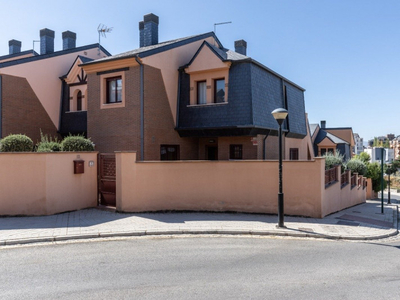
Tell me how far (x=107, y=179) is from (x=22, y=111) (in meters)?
9.30

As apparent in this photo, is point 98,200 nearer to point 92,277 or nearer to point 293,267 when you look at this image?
point 92,277

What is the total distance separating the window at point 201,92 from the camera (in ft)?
52.7

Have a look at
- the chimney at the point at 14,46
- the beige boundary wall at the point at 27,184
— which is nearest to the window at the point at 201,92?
the beige boundary wall at the point at 27,184

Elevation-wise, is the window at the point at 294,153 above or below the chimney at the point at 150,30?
below

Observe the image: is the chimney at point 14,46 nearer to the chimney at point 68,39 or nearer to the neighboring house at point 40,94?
the chimney at point 68,39

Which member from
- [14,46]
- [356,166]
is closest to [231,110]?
[356,166]

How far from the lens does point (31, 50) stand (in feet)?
77.7

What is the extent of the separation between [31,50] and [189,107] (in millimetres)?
15337

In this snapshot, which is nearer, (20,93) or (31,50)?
(20,93)

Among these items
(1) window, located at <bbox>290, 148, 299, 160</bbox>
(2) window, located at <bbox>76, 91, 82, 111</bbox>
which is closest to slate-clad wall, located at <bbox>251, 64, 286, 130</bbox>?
(1) window, located at <bbox>290, 148, 299, 160</bbox>

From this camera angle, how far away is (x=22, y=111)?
17.4 m

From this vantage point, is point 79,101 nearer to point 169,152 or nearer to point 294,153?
point 169,152

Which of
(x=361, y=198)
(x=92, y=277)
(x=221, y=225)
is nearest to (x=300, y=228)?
(x=221, y=225)

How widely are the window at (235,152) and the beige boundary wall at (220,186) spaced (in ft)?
14.6
